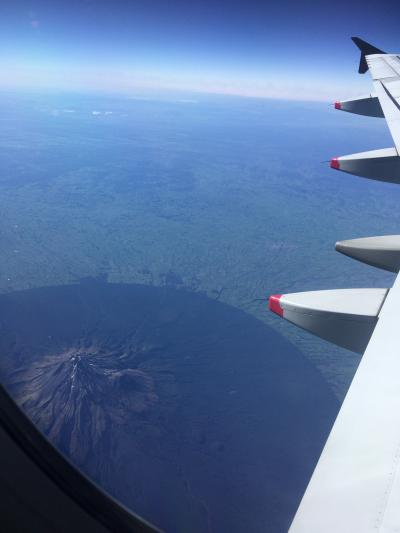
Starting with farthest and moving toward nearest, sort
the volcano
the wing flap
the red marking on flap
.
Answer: the volcano
the red marking on flap
the wing flap

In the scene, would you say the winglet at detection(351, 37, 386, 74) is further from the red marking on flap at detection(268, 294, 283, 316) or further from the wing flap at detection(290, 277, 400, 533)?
the wing flap at detection(290, 277, 400, 533)

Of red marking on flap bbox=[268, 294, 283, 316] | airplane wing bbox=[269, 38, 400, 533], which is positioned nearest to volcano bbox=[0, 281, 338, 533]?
red marking on flap bbox=[268, 294, 283, 316]

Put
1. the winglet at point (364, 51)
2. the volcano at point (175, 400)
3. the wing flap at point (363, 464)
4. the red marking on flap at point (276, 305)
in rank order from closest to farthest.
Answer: the wing flap at point (363, 464)
the red marking on flap at point (276, 305)
the winglet at point (364, 51)
the volcano at point (175, 400)

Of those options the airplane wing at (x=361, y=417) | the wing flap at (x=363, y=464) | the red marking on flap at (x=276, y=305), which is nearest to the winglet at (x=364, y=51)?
the airplane wing at (x=361, y=417)

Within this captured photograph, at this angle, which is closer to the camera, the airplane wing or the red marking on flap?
the airplane wing

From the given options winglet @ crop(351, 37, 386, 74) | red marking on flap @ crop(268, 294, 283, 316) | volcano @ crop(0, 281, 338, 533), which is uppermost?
winglet @ crop(351, 37, 386, 74)

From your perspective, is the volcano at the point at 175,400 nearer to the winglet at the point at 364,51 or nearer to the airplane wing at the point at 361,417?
the airplane wing at the point at 361,417

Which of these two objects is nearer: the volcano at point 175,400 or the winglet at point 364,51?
the winglet at point 364,51

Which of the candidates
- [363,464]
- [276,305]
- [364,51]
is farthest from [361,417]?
[364,51]

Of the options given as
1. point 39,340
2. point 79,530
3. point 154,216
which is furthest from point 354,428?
point 154,216
